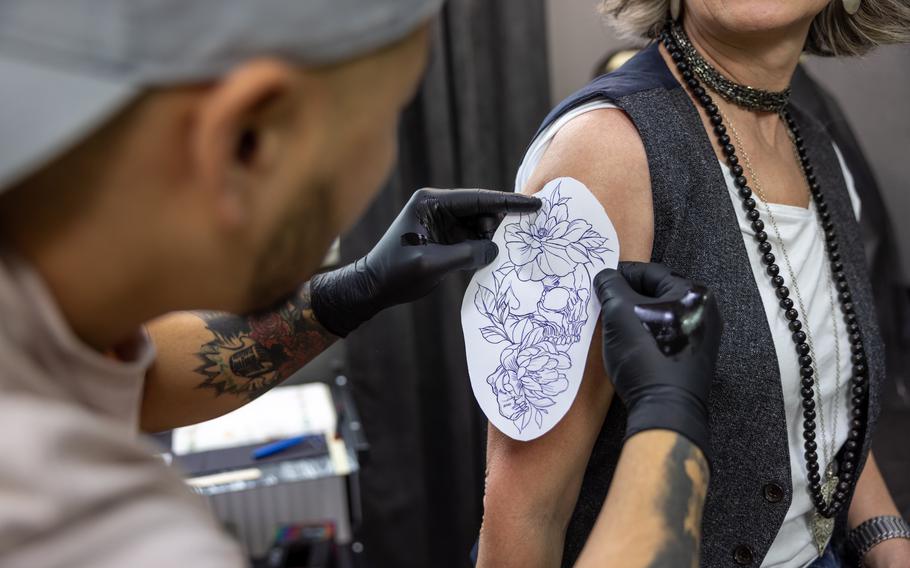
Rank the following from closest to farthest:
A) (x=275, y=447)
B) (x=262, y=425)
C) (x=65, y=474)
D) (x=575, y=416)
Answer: (x=65, y=474) < (x=575, y=416) < (x=275, y=447) < (x=262, y=425)

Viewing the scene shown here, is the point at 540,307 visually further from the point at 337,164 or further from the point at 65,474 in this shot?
the point at 65,474

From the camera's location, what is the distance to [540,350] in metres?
1.00

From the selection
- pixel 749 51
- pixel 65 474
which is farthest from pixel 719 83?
pixel 65 474

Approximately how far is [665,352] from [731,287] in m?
0.19

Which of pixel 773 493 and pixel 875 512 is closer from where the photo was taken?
pixel 773 493

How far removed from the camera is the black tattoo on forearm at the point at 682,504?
0.75 metres

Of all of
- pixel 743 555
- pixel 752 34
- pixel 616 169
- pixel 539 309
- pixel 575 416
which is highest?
pixel 752 34

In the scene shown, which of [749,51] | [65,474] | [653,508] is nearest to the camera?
[65,474]

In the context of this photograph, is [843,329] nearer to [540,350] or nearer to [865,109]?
[540,350]

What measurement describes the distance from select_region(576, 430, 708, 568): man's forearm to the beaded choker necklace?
50cm

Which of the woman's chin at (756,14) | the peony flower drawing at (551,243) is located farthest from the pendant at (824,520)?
the woman's chin at (756,14)

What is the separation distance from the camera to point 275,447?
5.67ft

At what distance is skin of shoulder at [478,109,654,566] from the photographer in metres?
0.98

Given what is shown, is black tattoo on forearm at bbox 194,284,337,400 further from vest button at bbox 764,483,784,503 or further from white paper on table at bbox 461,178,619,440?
vest button at bbox 764,483,784,503
